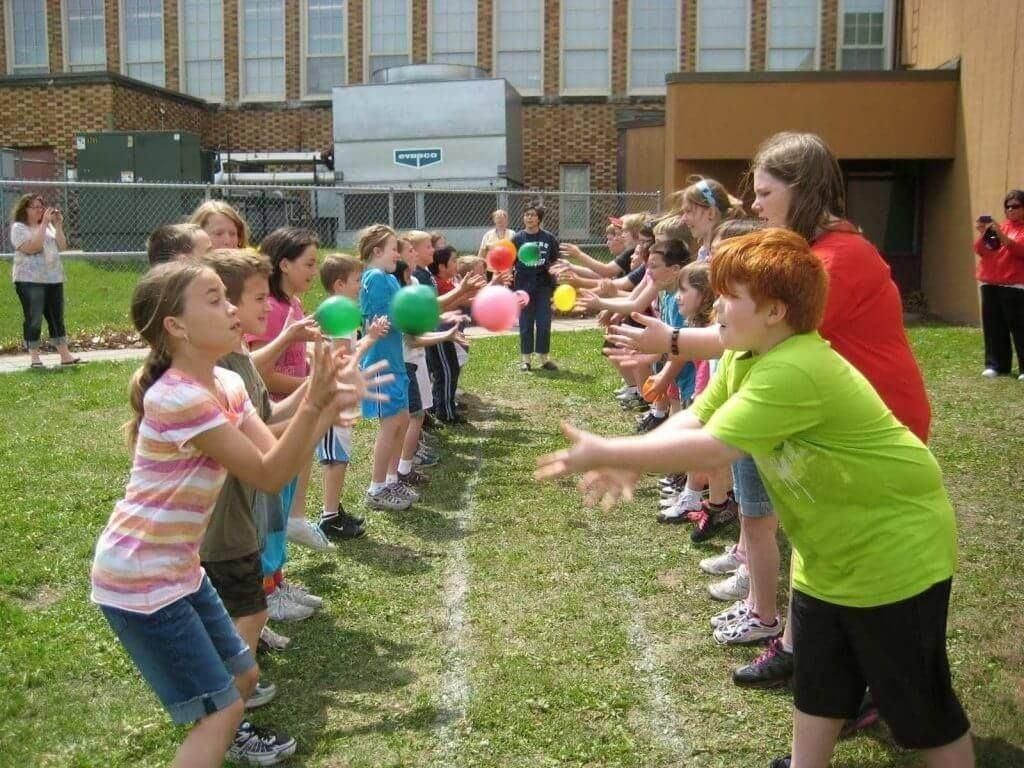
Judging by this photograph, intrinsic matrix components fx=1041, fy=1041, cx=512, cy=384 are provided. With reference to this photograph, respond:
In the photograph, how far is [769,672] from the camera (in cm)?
422

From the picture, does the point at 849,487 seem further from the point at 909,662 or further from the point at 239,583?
the point at 239,583

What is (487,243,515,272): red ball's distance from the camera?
31.6ft

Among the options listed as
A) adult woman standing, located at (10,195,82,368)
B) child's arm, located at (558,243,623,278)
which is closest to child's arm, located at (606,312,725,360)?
child's arm, located at (558,243,623,278)

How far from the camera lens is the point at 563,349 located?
48.0 ft

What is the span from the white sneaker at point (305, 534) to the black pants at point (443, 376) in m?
4.09

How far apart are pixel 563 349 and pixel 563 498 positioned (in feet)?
24.6

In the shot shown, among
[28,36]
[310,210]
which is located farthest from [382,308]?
[28,36]

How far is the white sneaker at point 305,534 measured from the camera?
18.3ft

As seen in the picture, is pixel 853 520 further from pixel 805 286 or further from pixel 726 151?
pixel 726 151

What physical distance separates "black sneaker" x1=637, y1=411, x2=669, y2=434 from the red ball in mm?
1901

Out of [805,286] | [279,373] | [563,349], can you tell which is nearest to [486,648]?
[279,373]

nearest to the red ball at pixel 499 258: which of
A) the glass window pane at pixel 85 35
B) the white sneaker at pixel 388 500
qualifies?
the white sneaker at pixel 388 500

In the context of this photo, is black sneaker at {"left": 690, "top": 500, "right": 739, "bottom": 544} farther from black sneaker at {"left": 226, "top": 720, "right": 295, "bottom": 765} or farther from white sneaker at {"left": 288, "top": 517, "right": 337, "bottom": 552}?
black sneaker at {"left": 226, "top": 720, "right": 295, "bottom": 765}

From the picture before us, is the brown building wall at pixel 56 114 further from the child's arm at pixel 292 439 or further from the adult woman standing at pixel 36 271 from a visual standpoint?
the child's arm at pixel 292 439
